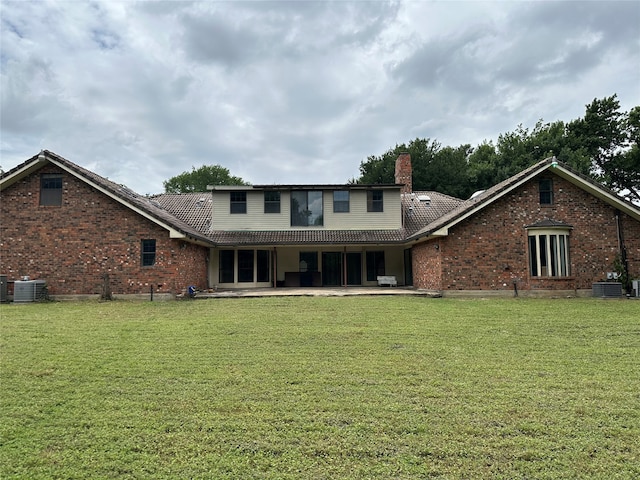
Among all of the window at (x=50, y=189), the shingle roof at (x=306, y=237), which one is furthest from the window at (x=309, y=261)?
the window at (x=50, y=189)

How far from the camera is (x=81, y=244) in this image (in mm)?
15438

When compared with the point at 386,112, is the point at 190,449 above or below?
below

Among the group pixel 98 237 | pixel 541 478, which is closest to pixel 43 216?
pixel 98 237

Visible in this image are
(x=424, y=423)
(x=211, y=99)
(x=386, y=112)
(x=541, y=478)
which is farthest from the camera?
(x=386, y=112)

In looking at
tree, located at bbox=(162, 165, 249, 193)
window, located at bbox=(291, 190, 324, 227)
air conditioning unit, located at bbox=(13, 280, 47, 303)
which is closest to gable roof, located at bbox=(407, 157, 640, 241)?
window, located at bbox=(291, 190, 324, 227)

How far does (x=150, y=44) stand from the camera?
13.9 metres

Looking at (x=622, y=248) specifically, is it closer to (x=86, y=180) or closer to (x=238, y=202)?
(x=238, y=202)

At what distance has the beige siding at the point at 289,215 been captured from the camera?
20.0 meters

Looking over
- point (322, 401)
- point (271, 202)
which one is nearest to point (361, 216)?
point (271, 202)

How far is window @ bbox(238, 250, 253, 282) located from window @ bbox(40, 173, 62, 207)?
8165 mm

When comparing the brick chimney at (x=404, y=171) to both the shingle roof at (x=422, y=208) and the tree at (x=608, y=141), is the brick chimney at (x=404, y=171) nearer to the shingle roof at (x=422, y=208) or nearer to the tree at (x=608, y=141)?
the shingle roof at (x=422, y=208)

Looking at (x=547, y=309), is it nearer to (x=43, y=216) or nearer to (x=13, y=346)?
(x=13, y=346)

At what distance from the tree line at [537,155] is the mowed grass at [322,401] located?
29691 millimetres

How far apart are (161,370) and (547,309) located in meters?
11.0
